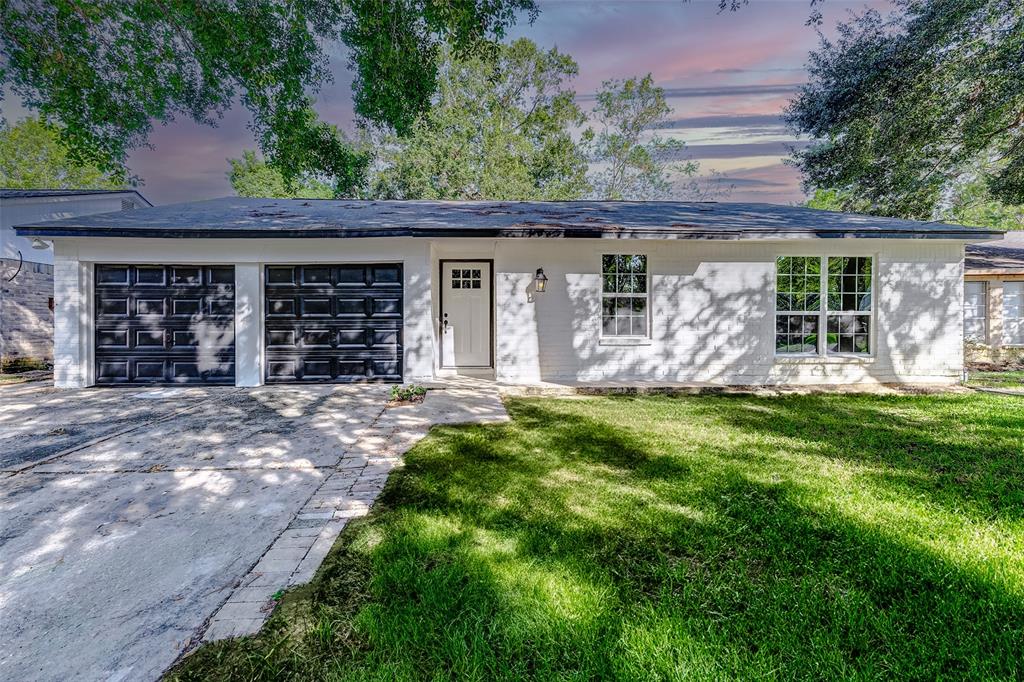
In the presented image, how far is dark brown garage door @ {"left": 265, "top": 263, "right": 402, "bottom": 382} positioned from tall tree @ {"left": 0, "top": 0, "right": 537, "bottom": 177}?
2841mm

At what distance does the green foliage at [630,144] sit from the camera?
21500 mm

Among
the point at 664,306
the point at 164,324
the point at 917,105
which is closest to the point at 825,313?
the point at 664,306

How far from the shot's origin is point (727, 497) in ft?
10.4

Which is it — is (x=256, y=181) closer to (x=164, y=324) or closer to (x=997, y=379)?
(x=164, y=324)

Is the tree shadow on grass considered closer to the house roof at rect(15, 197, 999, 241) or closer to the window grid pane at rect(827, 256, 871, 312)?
the window grid pane at rect(827, 256, 871, 312)

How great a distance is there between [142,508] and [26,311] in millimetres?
12125

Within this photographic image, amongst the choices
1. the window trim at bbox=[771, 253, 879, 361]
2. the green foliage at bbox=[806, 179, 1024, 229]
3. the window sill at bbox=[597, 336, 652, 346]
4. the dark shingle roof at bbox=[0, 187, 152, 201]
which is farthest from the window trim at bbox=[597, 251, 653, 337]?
the dark shingle roof at bbox=[0, 187, 152, 201]

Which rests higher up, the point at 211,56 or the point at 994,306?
the point at 211,56

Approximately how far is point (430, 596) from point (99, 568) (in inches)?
73.2

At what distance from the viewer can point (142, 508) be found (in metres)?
3.09

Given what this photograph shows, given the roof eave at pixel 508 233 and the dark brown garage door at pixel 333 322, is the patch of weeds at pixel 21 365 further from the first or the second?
the dark brown garage door at pixel 333 322

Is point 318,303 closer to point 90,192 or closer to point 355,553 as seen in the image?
point 355,553

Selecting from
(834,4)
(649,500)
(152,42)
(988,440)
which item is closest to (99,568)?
(649,500)

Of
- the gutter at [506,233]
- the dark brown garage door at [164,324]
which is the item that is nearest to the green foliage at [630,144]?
the gutter at [506,233]
